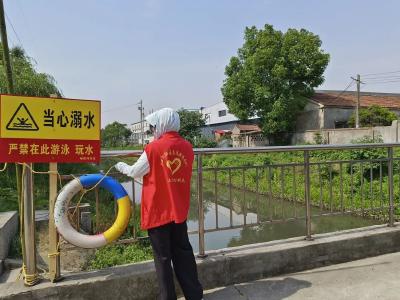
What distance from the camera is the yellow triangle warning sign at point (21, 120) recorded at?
7.93 feet

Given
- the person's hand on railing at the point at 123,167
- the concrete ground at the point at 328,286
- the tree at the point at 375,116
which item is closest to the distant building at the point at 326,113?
the tree at the point at 375,116

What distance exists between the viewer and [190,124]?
34.7m

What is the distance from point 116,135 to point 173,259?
59.5 meters

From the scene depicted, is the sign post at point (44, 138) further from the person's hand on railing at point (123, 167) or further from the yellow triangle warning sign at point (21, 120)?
the person's hand on railing at point (123, 167)

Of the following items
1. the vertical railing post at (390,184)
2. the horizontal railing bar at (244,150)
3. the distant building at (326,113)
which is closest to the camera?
the horizontal railing bar at (244,150)

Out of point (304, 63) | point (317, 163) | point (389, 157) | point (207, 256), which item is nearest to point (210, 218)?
point (207, 256)

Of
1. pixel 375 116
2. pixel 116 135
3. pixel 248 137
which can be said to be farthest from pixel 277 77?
pixel 116 135

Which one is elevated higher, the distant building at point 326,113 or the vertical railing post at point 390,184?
the distant building at point 326,113

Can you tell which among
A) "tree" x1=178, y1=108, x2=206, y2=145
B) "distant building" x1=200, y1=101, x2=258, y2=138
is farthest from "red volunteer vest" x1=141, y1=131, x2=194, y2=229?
"distant building" x1=200, y1=101, x2=258, y2=138

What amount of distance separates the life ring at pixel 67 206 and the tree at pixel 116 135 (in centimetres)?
5820

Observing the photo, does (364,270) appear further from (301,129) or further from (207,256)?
(301,129)

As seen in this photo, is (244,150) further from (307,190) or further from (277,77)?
(277,77)

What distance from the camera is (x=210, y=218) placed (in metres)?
3.69

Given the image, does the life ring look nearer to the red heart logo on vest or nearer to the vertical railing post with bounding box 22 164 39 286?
the vertical railing post with bounding box 22 164 39 286
